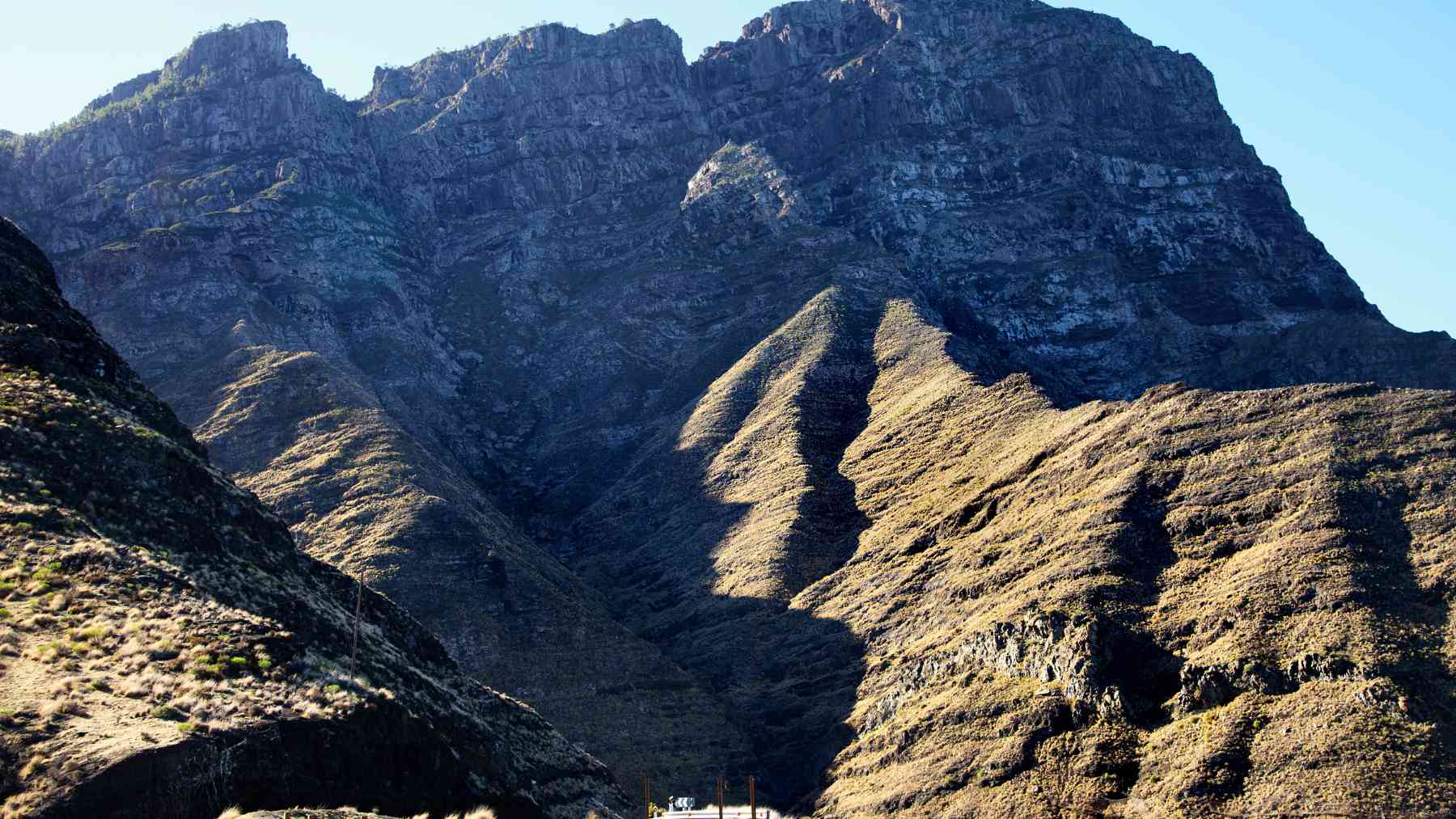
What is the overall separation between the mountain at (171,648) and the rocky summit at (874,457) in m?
7.52

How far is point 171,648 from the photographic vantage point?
4781 cm

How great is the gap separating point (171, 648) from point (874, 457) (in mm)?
88129

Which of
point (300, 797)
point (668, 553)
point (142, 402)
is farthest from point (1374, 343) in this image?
point (300, 797)

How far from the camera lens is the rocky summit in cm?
7750

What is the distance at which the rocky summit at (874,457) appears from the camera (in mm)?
77500

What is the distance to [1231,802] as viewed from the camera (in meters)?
67.9

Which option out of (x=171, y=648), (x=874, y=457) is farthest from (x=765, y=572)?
(x=171, y=648)

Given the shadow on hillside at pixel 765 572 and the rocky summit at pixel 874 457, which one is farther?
the shadow on hillside at pixel 765 572

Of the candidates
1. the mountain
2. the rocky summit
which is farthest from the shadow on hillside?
the mountain

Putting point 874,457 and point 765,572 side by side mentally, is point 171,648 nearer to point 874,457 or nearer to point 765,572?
point 765,572

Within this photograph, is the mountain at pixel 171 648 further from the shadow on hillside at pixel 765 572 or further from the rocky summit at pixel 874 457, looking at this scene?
the shadow on hillside at pixel 765 572

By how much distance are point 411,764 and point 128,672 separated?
9.18 m

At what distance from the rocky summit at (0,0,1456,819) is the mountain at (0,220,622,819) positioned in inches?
296

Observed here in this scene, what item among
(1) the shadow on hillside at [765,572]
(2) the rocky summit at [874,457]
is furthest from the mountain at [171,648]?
(1) the shadow on hillside at [765,572]
